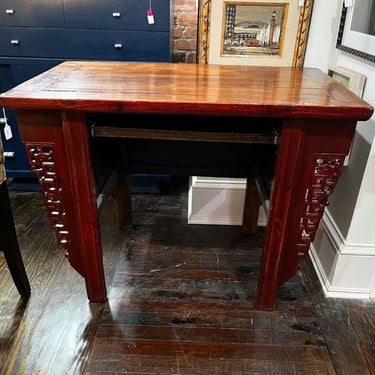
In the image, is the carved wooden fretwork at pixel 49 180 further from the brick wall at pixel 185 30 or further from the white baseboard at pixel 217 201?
the brick wall at pixel 185 30

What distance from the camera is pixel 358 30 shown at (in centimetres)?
138

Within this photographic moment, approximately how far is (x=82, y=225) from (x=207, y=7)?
1185mm

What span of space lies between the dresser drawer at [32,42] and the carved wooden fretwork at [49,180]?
1.03m

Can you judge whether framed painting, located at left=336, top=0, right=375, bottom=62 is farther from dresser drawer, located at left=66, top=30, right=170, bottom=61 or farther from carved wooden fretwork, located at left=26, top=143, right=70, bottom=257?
carved wooden fretwork, located at left=26, top=143, right=70, bottom=257

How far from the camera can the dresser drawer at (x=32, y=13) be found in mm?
1847

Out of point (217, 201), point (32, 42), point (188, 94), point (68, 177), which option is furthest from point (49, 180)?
point (32, 42)

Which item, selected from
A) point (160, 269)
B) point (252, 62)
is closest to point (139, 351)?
point (160, 269)

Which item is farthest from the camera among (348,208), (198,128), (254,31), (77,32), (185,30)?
(185,30)

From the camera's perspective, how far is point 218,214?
2006mm

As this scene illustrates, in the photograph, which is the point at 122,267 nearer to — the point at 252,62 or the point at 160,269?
the point at 160,269

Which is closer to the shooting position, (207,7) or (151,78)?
(151,78)

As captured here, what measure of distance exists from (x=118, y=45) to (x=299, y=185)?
1.27m

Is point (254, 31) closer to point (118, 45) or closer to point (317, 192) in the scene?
point (118, 45)

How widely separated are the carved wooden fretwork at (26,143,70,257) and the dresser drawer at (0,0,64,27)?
1.07 meters
